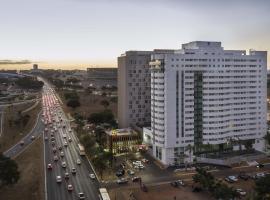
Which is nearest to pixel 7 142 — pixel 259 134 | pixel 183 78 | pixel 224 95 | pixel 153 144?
pixel 153 144

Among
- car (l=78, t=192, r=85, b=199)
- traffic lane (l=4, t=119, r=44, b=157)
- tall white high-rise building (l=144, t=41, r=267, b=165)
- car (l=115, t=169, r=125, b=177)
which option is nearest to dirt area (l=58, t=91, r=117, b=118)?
traffic lane (l=4, t=119, r=44, b=157)

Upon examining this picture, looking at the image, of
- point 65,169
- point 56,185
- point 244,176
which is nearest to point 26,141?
point 65,169

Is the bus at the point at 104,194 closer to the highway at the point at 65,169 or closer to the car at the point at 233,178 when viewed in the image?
the highway at the point at 65,169

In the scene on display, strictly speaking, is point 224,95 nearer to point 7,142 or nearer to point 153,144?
point 153,144

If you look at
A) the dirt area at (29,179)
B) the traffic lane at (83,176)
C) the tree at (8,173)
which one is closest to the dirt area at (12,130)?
the dirt area at (29,179)

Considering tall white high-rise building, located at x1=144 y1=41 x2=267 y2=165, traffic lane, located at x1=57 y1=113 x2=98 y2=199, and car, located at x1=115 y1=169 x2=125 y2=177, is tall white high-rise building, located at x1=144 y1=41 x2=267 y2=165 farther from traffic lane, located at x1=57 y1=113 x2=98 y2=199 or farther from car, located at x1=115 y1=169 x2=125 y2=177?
traffic lane, located at x1=57 y1=113 x2=98 y2=199

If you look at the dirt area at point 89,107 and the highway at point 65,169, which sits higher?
the dirt area at point 89,107
